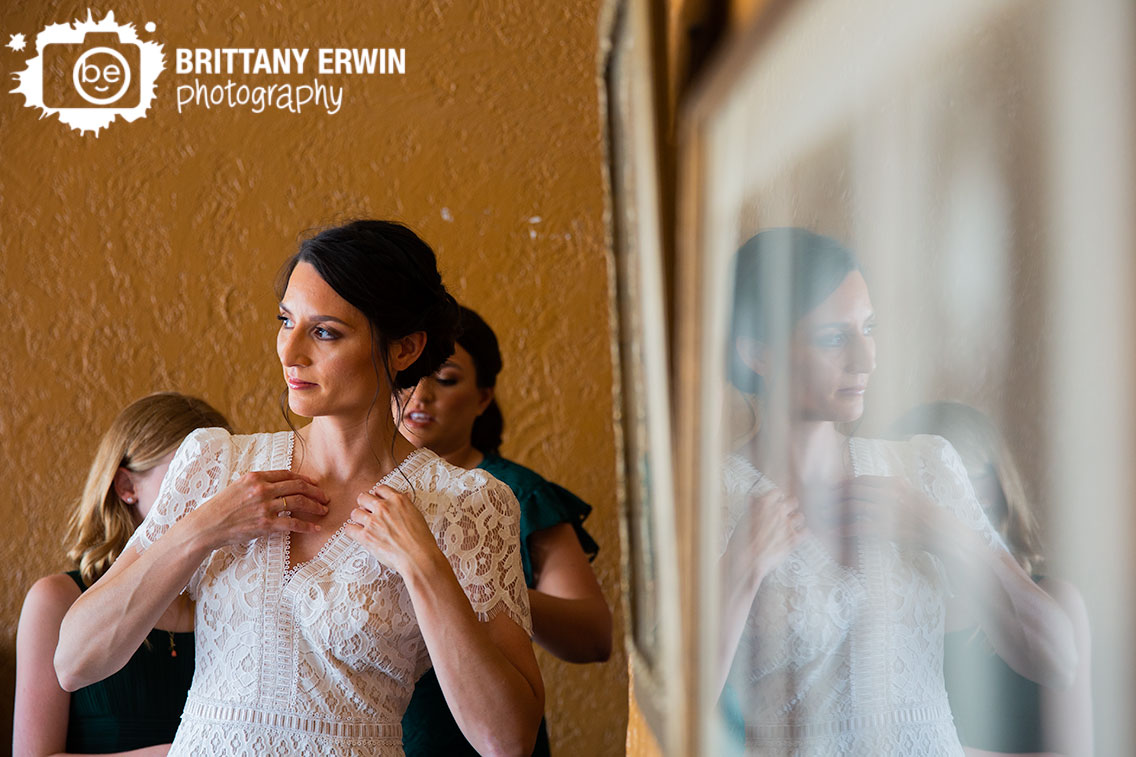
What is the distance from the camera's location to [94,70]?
75.3 inches

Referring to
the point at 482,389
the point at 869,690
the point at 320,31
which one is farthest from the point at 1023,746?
the point at 320,31

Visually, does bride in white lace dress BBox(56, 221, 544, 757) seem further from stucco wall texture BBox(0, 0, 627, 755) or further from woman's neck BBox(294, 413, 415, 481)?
stucco wall texture BBox(0, 0, 627, 755)

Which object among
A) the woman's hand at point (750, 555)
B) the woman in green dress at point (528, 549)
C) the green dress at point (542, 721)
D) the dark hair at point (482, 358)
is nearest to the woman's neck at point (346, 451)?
the woman in green dress at point (528, 549)

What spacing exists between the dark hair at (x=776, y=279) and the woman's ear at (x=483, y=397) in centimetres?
114

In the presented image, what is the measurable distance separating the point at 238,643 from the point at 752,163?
696 millimetres

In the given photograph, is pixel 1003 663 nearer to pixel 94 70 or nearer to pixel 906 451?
pixel 906 451

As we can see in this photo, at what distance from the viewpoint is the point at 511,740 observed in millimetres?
820

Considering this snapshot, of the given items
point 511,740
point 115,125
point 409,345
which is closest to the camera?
point 511,740

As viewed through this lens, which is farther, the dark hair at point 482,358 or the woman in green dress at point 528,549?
the dark hair at point 482,358

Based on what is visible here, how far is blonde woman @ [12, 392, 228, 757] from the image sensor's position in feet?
3.86

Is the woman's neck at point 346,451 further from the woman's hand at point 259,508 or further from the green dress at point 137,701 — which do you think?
the green dress at point 137,701

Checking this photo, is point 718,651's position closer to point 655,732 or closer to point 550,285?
point 655,732

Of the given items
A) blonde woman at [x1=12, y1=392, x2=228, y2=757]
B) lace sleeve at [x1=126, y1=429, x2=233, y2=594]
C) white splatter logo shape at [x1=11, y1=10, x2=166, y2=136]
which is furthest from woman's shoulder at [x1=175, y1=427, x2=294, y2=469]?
white splatter logo shape at [x1=11, y1=10, x2=166, y2=136]

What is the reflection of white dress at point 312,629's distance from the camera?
32.6 inches
